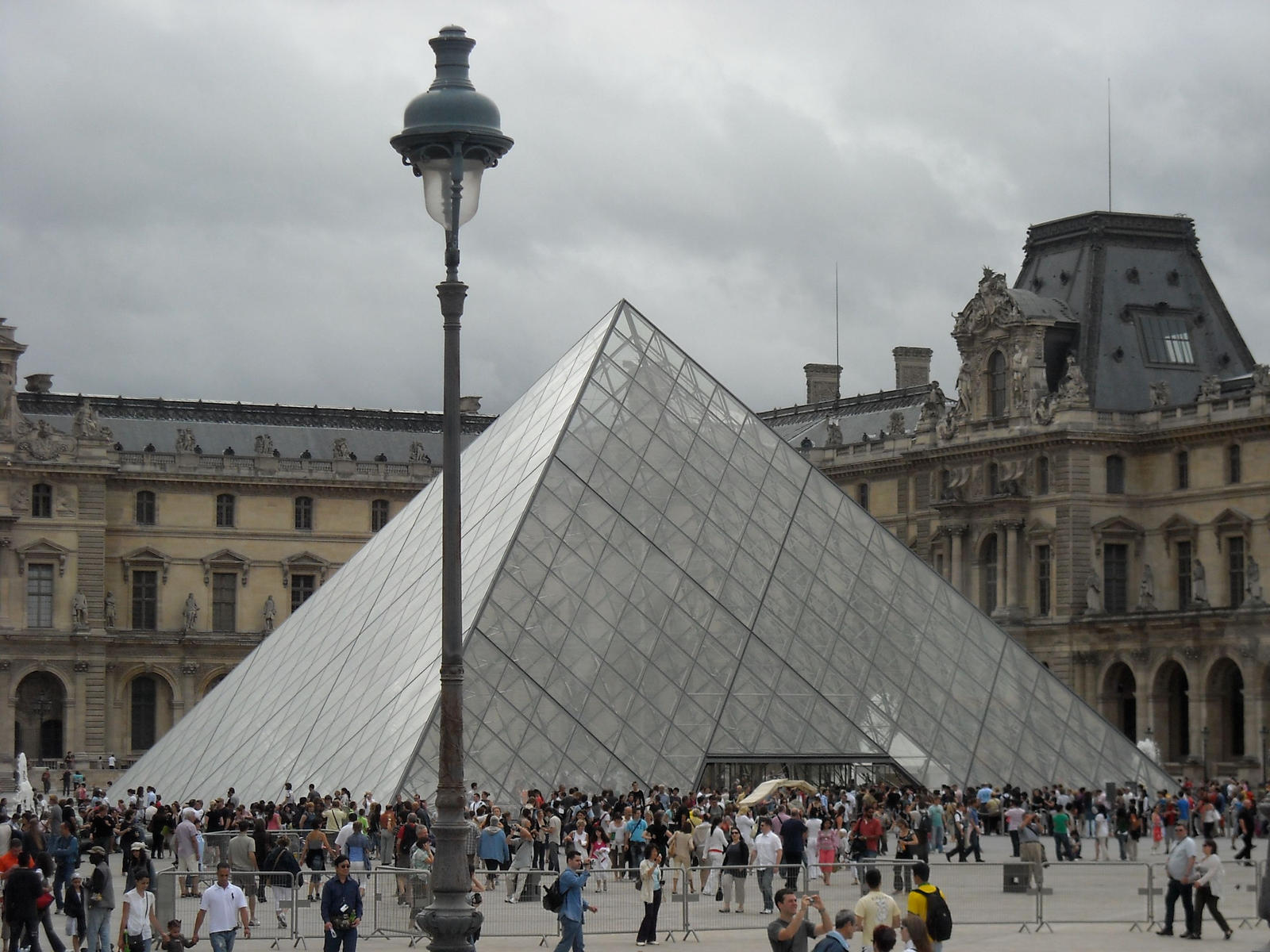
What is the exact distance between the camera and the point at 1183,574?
5906 cm

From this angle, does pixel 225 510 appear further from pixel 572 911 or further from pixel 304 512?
pixel 572 911

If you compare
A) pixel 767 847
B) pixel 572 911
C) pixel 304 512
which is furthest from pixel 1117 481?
pixel 572 911

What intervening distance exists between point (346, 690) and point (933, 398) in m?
38.1

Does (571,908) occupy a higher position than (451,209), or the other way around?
(451,209)

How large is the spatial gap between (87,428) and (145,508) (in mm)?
3647

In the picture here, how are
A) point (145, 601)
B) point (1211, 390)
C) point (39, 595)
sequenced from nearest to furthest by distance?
1. point (1211, 390)
2. point (39, 595)
3. point (145, 601)

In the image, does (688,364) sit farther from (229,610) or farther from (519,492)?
(229,610)

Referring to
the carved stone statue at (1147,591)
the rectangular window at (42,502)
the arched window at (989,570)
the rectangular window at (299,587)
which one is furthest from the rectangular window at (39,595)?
the carved stone statue at (1147,591)

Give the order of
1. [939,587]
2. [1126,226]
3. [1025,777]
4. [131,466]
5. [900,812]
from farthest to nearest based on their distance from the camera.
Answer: [131,466]
[1126,226]
[939,587]
[1025,777]
[900,812]

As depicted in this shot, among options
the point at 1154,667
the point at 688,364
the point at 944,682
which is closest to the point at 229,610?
the point at 1154,667

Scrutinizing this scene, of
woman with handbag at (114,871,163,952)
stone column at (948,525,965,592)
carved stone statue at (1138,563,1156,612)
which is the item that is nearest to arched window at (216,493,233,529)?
stone column at (948,525,965,592)

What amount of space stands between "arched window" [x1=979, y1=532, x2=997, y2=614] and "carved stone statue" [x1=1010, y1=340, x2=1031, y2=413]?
3.71 metres

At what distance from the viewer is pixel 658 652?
30500mm

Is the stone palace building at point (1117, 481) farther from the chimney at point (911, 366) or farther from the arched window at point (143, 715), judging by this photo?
the arched window at point (143, 715)
